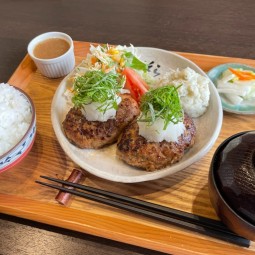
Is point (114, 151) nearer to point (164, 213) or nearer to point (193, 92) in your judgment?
point (164, 213)

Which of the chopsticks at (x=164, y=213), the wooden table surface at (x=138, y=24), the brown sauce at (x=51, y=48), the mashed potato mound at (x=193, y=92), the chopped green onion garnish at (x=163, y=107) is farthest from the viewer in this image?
the wooden table surface at (x=138, y=24)

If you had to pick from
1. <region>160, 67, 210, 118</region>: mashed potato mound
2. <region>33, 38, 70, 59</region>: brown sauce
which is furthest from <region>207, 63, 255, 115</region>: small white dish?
<region>33, 38, 70, 59</region>: brown sauce

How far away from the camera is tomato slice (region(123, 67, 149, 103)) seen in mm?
1906

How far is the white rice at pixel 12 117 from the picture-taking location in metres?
1.60

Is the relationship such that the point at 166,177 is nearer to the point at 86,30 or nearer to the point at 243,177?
the point at 243,177

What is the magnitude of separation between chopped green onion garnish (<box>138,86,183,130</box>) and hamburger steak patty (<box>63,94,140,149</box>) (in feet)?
0.69

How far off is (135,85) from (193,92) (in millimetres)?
401

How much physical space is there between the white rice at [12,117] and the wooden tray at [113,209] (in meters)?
0.18

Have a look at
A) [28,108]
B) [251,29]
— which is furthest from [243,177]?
[251,29]

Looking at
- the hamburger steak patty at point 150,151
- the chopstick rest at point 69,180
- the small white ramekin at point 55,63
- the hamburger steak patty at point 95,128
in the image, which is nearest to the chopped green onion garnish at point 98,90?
the hamburger steak patty at point 95,128

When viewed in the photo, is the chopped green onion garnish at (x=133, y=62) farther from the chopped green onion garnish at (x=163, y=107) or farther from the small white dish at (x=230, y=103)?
the chopped green onion garnish at (x=163, y=107)

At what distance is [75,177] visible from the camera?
5.10 feet

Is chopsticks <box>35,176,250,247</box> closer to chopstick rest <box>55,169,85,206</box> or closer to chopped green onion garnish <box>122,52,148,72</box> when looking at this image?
chopstick rest <box>55,169,85,206</box>

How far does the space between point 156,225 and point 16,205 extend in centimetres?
72
